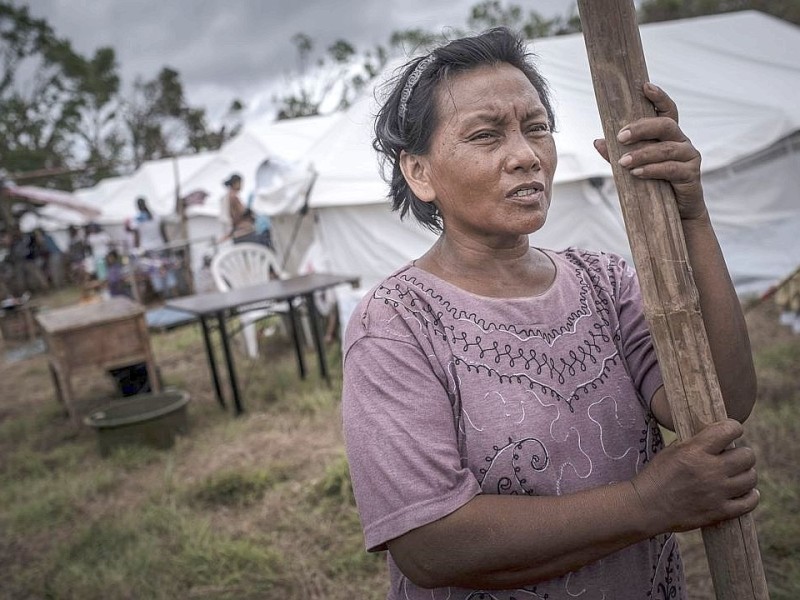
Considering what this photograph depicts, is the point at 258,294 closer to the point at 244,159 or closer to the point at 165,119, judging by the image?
the point at 244,159

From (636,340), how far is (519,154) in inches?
17.4

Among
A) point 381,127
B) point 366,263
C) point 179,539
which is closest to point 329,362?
point 366,263

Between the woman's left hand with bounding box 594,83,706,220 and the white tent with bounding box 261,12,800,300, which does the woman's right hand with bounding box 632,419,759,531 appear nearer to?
the woman's left hand with bounding box 594,83,706,220

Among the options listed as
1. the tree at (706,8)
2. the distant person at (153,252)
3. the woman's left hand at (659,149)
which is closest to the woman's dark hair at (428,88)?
the woman's left hand at (659,149)

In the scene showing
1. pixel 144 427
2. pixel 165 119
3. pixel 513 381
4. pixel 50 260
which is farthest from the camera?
pixel 165 119

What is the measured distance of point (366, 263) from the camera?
7.27m

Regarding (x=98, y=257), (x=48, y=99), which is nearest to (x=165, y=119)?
(x=48, y=99)

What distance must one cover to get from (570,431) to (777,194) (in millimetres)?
6870

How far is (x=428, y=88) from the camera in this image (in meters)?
1.30

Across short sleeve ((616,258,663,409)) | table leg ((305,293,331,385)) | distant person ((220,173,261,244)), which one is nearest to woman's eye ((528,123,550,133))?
short sleeve ((616,258,663,409))

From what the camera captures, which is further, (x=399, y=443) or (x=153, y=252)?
(x=153, y=252)

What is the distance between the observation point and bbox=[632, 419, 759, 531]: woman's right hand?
1.05m

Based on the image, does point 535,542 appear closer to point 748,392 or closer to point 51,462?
point 748,392

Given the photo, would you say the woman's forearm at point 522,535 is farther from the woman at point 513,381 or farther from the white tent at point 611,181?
the white tent at point 611,181
